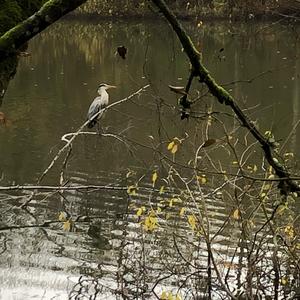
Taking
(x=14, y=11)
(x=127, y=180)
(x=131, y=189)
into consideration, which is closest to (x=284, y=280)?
(x=131, y=189)

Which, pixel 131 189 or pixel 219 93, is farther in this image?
pixel 131 189

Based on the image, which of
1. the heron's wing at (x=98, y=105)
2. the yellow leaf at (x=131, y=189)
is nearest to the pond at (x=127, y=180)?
the yellow leaf at (x=131, y=189)

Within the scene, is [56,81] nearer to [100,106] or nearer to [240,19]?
[100,106]

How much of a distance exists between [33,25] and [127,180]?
7366 mm

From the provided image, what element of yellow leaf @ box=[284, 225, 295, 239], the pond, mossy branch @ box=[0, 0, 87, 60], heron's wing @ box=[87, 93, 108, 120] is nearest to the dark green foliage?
mossy branch @ box=[0, 0, 87, 60]

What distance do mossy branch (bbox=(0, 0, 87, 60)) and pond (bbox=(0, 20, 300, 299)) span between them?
308 millimetres

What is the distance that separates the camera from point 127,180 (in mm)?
8812

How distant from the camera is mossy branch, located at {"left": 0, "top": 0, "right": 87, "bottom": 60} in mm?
1457

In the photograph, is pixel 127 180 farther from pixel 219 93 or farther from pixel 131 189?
pixel 219 93

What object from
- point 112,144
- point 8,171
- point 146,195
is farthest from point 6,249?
point 112,144

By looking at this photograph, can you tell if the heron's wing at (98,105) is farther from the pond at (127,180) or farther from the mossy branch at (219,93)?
the mossy branch at (219,93)

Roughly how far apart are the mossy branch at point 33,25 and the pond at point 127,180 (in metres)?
0.31

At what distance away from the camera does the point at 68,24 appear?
29641 mm

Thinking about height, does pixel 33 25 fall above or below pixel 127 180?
below
